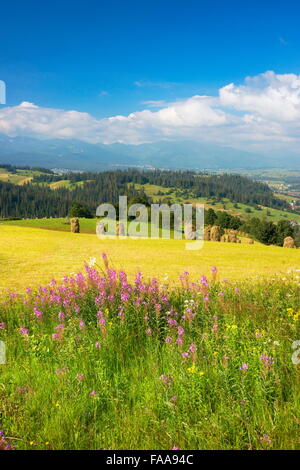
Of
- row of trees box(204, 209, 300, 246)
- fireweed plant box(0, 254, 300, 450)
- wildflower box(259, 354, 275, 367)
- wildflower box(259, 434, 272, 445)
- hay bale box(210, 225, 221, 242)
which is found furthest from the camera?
row of trees box(204, 209, 300, 246)

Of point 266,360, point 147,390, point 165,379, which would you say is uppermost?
point 266,360

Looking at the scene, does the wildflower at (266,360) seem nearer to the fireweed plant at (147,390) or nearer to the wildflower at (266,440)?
the fireweed plant at (147,390)

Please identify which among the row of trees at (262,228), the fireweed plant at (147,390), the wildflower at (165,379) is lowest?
the row of trees at (262,228)

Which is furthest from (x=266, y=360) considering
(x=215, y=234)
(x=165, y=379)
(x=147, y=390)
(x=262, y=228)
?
(x=262, y=228)

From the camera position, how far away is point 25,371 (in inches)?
184

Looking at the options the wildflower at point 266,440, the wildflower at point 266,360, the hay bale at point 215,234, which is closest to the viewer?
the wildflower at point 266,440

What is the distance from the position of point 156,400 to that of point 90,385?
96 cm

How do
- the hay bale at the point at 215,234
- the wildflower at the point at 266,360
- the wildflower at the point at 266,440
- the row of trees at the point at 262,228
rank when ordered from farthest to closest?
the row of trees at the point at 262,228
the hay bale at the point at 215,234
the wildflower at the point at 266,360
the wildflower at the point at 266,440

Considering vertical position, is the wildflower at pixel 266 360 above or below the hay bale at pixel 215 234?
above

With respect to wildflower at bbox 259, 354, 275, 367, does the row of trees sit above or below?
below

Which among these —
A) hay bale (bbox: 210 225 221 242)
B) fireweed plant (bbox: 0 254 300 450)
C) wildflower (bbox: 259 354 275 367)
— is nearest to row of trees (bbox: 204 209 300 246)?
hay bale (bbox: 210 225 221 242)

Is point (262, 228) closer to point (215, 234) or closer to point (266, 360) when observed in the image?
point (215, 234)

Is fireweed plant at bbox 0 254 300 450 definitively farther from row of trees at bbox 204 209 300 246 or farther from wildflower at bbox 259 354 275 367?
row of trees at bbox 204 209 300 246

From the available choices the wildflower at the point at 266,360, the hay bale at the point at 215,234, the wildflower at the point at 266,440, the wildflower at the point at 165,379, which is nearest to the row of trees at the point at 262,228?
the hay bale at the point at 215,234
